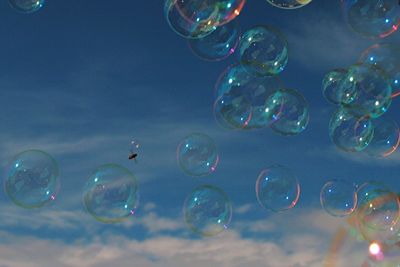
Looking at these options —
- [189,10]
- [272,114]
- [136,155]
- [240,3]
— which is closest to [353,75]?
[272,114]

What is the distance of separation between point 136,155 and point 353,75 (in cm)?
749

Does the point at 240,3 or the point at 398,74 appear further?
the point at 398,74

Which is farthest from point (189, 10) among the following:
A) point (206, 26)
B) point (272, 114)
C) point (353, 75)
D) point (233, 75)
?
point (353, 75)

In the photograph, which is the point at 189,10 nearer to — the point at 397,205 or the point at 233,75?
the point at 233,75

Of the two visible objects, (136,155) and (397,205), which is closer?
(136,155)

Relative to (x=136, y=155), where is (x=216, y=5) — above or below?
above

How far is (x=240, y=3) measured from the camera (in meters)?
16.4

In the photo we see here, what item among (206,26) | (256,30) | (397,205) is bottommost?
(397,205)

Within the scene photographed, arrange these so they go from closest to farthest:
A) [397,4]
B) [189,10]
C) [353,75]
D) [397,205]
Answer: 1. [189,10]
2. [397,4]
3. [353,75]
4. [397,205]

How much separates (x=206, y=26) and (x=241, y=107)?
306 centimetres

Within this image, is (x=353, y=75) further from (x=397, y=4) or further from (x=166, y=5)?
(x=166, y=5)

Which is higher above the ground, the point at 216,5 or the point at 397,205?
the point at 216,5

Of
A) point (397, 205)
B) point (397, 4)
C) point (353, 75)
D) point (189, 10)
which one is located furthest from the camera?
point (397, 205)

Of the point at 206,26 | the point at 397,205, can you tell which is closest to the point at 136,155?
the point at 206,26
